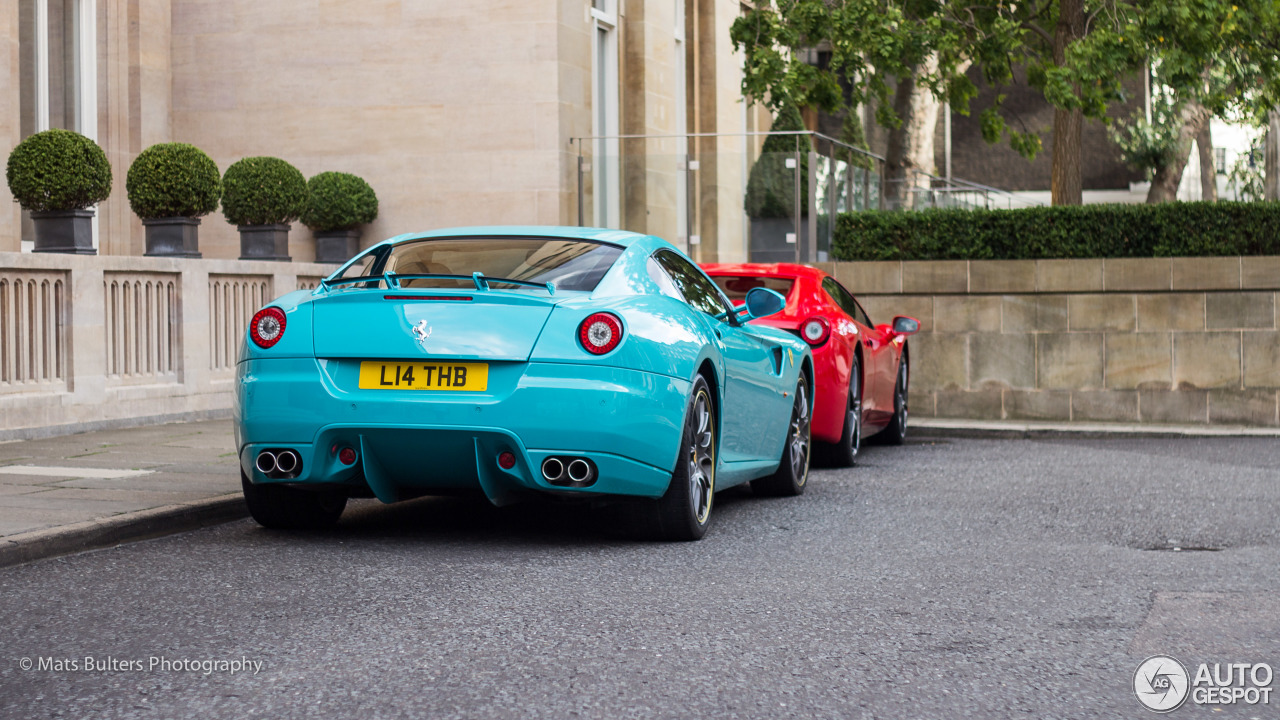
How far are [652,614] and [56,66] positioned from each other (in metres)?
15.6

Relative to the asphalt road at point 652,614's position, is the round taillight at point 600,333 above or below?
above

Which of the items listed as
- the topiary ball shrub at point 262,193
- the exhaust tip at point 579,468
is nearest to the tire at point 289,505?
the exhaust tip at point 579,468

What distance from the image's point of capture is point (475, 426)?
20.9ft

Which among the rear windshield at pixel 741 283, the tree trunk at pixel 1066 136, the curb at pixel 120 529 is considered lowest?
the curb at pixel 120 529

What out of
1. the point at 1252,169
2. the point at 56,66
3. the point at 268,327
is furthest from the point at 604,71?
the point at 1252,169

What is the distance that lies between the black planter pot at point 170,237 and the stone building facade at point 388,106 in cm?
456

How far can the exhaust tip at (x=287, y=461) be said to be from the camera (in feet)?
21.8

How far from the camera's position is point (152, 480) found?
886 cm

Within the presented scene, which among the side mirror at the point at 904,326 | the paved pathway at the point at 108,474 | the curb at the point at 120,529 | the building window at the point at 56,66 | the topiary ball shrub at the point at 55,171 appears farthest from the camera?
the building window at the point at 56,66

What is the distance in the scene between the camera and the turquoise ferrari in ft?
21.1

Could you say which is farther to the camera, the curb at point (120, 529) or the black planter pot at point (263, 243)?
the black planter pot at point (263, 243)

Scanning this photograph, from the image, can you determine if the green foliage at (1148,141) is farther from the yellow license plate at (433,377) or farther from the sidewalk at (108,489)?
the yellow license plate at (433,377)

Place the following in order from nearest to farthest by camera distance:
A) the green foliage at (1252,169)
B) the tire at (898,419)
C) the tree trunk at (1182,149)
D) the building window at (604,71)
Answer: the tire at (898,419), the building window at (604,71), the tree trunk at (1182,149), the green foliage at (1252,169)

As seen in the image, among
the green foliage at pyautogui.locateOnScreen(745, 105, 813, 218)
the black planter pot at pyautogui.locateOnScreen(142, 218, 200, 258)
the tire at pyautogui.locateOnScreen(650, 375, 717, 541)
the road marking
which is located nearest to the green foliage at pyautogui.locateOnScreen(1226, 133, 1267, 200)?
the green foliage at pyautogui.locateOnScreen(745, 105, 813, 218)
